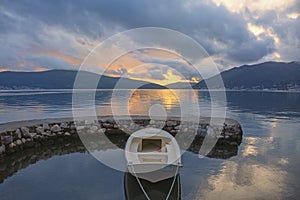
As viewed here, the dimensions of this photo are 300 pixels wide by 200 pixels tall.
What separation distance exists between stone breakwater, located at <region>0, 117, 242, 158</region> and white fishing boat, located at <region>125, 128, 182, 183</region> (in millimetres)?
3421

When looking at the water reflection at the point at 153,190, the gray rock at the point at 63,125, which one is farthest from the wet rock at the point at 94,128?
the water reflection at the point at 153,190

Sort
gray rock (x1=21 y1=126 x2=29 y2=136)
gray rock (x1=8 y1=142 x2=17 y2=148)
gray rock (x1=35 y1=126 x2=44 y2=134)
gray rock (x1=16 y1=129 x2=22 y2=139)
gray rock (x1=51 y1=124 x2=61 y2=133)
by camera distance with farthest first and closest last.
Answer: gray rock (x1=51 y1=124 x2=61 y2=133), gray rock (x1=35 y1=126 x2=44 y2=134), gray rock (x1=21 y1=126 x2=29 y2=136), gray rock (x1=16 y1=129 x2=22 y2=139), gray rock (x1=8 y1=142 x2=17 y2=148)

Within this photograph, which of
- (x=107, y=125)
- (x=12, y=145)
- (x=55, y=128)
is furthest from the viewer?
(x=107, y=125)

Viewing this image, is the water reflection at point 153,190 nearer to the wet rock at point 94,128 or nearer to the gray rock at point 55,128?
the wet rock at point 94,128

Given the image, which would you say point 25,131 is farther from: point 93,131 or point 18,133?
point 93,131

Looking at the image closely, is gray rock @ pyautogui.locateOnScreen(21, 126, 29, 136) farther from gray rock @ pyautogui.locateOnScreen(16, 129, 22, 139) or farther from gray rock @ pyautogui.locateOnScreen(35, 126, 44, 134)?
gray rock @ pyautogui.locateOnScreen(35, 126, 44, 134)

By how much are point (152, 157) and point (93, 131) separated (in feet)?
25.1

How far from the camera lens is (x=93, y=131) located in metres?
14.2

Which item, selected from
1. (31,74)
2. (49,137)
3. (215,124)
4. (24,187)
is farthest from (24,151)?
(31,74)

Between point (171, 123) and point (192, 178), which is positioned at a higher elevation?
point (171, 123)

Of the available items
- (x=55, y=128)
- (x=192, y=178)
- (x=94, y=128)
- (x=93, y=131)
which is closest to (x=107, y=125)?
(x=94, y=128)

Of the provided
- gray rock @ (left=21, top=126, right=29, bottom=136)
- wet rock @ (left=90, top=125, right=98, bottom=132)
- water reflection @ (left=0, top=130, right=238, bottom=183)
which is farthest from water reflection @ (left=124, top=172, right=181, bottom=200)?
wet rock @ (left=90, top=125, right=98, bottom=132)

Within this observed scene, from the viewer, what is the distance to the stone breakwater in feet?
37.3

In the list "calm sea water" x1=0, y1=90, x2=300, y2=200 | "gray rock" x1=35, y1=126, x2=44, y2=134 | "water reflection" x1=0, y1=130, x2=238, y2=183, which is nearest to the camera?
"calm sea water" x1=0, y1=90, x2=300, y2=200
